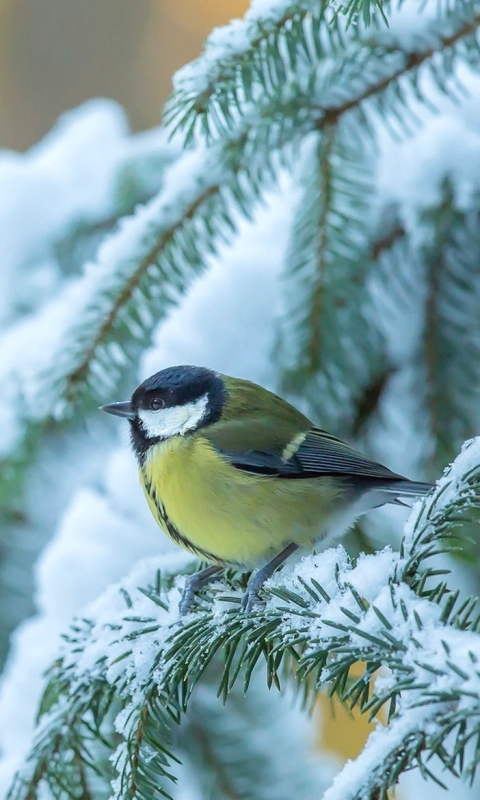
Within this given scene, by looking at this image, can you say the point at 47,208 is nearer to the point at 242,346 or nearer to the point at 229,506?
the point at 242,346

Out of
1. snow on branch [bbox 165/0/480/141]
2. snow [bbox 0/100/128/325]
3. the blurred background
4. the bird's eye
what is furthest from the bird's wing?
the blurred background

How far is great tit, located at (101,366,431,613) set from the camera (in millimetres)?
930

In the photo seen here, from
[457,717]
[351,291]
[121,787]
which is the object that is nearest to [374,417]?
[351,291]

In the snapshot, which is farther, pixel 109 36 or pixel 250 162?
pixel 109 36

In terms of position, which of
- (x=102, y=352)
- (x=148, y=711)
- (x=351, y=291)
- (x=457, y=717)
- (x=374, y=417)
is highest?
(x=102, y=352)

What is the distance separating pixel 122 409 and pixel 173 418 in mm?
73

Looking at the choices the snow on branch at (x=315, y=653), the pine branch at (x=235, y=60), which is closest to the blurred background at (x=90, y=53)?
the pine branch at (x=235, y=60)

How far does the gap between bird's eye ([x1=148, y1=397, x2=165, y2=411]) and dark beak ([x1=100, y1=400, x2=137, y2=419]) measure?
0.02 meters

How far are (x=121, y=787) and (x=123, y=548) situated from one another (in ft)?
1.43

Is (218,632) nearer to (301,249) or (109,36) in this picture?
(301,249)

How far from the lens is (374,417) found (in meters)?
1.15

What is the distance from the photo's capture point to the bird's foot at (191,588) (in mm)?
788

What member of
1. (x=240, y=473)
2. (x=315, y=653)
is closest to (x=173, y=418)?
(x=240, y=473)

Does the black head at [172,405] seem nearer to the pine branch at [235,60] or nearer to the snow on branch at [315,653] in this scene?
the snow on branch at [315,653]
